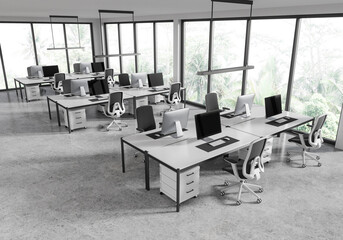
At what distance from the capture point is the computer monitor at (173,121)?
484 centimetres

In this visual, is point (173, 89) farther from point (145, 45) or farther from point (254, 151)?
point (254, 151)

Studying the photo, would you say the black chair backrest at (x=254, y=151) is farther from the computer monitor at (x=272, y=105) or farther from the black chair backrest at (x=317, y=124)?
the computer monitor at (x=272, y=105)

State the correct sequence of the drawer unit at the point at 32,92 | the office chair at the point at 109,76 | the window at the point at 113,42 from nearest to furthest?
the drawer unit at the point at 32,92 → the office chair at the point at 109,76 → the window at the point at 113,42

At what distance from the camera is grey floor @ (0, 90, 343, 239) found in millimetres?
3797

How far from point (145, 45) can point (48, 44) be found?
180 inches

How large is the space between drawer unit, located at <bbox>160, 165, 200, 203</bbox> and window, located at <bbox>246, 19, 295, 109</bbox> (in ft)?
13.9

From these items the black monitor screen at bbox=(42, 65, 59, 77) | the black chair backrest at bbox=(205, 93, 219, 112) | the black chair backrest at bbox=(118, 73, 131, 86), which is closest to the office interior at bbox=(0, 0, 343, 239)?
the black chair backrest at bbox=(205, 93, 219, 112)

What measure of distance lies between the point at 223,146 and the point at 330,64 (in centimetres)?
374

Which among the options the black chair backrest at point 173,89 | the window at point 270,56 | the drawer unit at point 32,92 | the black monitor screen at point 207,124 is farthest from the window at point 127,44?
the black monitor screen at point 207,124

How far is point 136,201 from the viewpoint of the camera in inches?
174

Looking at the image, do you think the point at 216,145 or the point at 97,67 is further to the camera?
the point at 97,67

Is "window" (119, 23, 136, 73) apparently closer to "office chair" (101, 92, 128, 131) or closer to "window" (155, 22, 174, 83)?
"window" (155, 22, 174, 83)

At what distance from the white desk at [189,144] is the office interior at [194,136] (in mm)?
211

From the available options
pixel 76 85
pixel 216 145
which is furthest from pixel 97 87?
pixel 216 145
